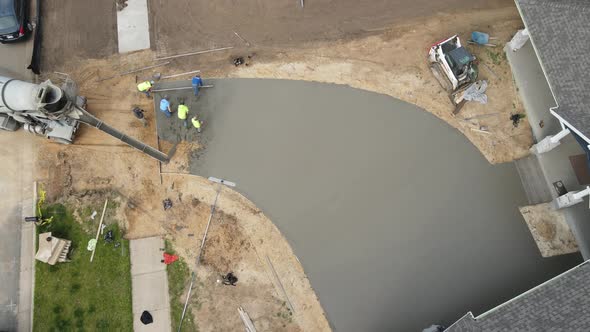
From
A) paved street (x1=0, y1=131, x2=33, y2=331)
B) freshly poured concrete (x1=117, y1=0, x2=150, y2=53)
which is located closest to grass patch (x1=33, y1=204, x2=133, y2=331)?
paved street (x1=0, y1=131, x2=33, y2=331)

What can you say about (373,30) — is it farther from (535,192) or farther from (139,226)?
(139,226)

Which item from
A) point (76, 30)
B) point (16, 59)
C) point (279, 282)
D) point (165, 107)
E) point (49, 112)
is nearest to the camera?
point (49, 112)

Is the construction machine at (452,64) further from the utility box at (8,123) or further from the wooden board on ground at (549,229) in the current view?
the utility box at (8,123)

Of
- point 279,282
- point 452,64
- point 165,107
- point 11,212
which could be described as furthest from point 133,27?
point 452,64

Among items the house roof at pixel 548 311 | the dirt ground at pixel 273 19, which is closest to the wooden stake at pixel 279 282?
the house roof at pixel 548 311

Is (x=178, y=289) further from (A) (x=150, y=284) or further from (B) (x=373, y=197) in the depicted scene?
(B) (x=373, y=197)

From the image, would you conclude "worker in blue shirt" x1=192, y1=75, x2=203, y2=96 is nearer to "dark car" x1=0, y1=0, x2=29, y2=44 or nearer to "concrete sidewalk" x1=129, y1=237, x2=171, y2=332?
"concrete sidewalk" x1=129, y1=237, x2=171, y2=332

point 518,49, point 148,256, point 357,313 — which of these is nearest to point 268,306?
point 357,313
